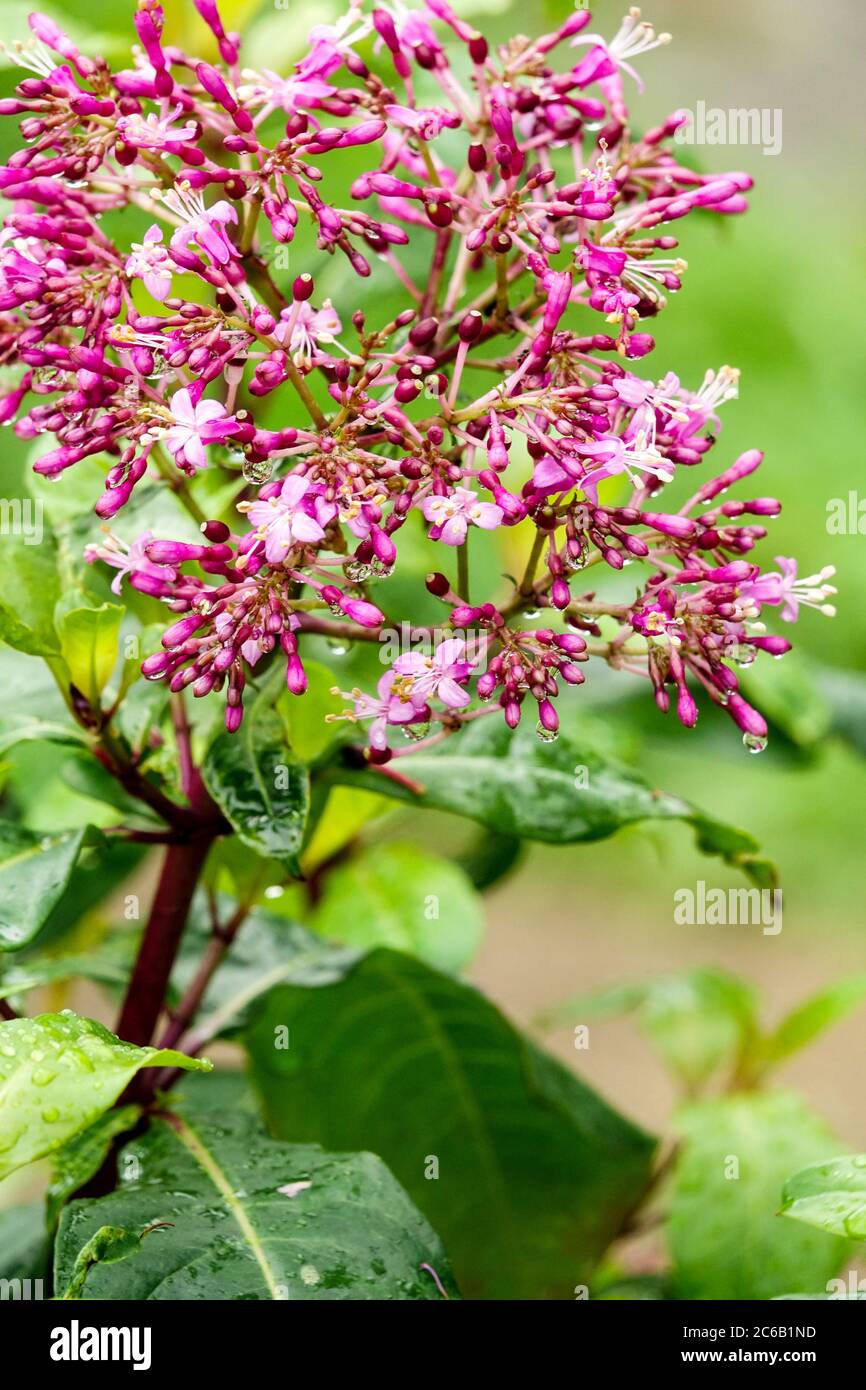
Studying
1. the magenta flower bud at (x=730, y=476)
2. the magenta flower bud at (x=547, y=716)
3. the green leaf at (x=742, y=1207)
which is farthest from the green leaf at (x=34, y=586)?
the green leaf at (x=742, y=1207)

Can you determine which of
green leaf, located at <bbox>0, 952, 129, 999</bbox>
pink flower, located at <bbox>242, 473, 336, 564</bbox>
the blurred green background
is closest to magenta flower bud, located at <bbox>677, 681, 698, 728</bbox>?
pink flower, located at <bbox>242, 473, 336, 564</bbox>

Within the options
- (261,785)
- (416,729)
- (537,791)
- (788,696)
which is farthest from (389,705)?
(788,696)

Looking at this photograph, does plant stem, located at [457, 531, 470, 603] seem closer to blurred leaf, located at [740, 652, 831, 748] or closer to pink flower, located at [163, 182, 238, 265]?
pink flower, located at [163, 182, 238, 265]

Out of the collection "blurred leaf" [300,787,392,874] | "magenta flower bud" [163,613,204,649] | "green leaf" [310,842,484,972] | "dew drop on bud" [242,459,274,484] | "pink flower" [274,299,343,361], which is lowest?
"green leaf" [310,842,484,972]

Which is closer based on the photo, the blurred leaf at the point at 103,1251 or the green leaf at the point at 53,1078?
the green leaf at the point at 53,1078

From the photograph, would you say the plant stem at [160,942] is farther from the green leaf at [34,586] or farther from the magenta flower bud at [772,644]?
the magenta flower bud at [772,644]

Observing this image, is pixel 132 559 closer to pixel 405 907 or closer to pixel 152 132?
pixel 152 132

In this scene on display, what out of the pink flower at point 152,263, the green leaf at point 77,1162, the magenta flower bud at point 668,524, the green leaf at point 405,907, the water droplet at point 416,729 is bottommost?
the green leaf at point 77,1162
